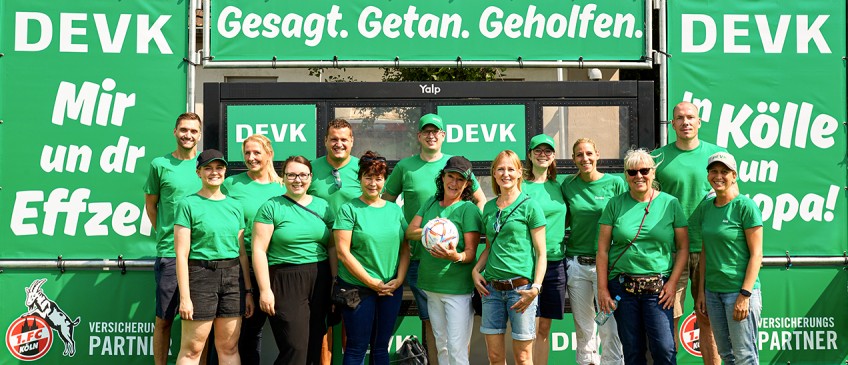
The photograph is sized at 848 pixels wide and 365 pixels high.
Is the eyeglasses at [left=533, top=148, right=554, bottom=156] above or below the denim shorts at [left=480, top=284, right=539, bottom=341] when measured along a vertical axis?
above

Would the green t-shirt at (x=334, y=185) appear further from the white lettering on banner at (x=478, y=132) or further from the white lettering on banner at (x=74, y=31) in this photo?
the white lettering on banner at (x=74, y=31)

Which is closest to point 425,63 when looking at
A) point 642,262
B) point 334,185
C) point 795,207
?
point 334,185

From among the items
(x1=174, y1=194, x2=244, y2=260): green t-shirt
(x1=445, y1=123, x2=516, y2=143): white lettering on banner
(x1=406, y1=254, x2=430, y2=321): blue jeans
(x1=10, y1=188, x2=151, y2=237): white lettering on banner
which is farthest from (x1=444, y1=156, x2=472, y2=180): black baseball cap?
(x1=10, y1=188, x2=151, y2=237): white lettering on banner

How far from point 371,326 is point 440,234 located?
2.60 ft

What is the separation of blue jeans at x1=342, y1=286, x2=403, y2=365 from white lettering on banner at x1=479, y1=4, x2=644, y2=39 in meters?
2.48

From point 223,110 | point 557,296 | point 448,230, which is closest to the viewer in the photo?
point 448,230

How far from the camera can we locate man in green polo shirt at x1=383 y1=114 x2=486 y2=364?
5.31 m

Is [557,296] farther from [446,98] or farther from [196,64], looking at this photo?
[196,64]

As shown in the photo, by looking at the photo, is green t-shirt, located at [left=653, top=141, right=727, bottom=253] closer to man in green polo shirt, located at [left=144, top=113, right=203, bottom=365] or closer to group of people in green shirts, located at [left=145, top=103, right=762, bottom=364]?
group of people in green shirts, located at [left=145, top=103, right=762, bottom=364]

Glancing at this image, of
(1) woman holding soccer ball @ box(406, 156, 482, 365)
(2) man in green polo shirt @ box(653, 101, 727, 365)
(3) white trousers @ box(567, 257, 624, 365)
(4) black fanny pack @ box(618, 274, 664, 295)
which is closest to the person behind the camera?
(4) black fanny pack @ box(618, 274, 664, 295)

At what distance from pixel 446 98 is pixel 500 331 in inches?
80.1

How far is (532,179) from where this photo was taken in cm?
535

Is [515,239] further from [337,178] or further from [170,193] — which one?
[170,193]

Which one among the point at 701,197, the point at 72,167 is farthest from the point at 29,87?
the point at 701,197
